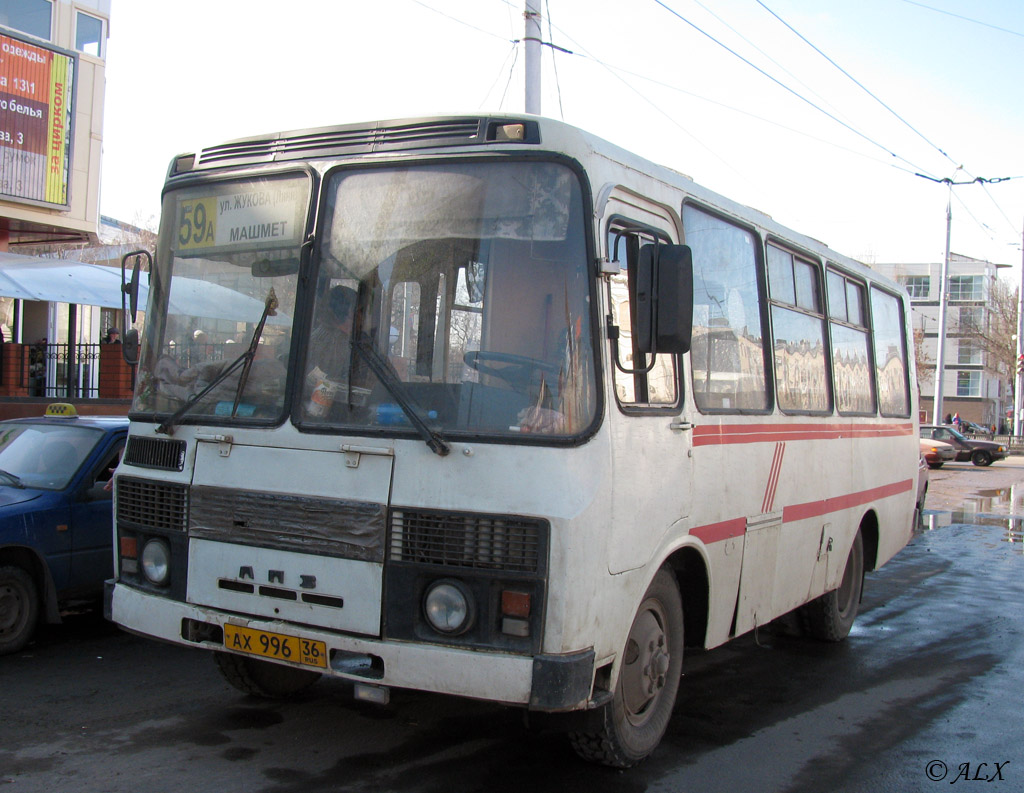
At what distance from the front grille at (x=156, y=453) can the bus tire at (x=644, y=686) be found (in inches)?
91.2

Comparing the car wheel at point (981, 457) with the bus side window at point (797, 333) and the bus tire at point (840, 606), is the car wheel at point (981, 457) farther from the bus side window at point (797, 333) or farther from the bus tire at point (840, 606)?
the bus side window at point (797, 333)

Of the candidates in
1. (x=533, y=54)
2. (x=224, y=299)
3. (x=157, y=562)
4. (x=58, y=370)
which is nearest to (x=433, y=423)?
(x=224, y=299)

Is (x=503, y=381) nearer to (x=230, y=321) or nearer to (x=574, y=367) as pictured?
(x=574, y=367)

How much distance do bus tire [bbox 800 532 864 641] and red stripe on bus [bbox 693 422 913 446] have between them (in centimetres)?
98

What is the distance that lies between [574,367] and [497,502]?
0.66 m

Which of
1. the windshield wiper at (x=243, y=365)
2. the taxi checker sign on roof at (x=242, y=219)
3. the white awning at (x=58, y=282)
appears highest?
the white awning at (x=58, y=282)

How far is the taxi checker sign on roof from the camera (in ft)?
Answer: 15.1

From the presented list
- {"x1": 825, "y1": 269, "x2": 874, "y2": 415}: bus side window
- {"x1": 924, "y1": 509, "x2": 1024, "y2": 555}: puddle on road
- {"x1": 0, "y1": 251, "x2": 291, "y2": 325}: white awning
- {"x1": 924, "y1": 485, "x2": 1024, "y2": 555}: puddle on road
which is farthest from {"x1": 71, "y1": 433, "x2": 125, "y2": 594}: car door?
{"x1": 924, "y1": 509, "x2": 1024, "y2": 555}: puddle on road

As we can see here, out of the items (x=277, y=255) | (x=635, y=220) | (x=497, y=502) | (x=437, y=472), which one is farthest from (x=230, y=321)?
(x=635, y=220)

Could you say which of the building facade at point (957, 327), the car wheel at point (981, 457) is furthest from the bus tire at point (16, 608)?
the building facade at point (957, 327)

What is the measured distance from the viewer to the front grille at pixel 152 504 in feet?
15.3

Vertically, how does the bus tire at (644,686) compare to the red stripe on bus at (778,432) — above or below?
below

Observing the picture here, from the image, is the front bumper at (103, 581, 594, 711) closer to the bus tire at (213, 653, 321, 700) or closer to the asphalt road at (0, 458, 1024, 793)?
the asphalt road at (0, 458, 1024, 793)

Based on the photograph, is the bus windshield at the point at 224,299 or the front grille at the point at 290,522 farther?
the bus windshield at the point at 224,299
